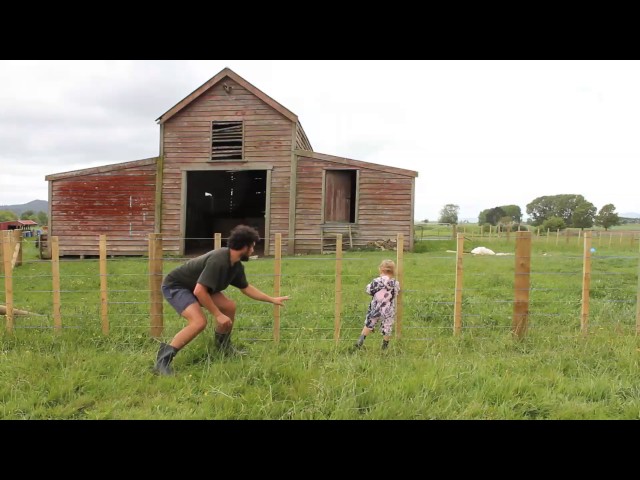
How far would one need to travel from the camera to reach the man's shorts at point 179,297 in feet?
14.7

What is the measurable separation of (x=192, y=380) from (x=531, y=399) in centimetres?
336

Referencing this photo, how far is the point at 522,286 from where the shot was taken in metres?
5.52

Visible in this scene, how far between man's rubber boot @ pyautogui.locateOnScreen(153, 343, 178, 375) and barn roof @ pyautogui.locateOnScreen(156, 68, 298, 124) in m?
13.7

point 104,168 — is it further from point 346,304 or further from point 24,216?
point 24,216

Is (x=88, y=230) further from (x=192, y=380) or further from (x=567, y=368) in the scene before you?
(x=567, y=368)

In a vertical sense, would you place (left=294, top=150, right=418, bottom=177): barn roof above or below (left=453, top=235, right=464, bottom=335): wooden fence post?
above

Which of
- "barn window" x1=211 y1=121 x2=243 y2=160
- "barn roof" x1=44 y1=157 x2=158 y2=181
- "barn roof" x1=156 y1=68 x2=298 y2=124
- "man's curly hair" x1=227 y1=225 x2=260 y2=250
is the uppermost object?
"barn roof" x1=156 y1=68 x2=298 y2=124

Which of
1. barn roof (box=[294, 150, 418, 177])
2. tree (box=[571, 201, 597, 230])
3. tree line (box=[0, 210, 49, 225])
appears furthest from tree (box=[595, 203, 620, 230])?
tree line (box=[0, 210, 49, 225])

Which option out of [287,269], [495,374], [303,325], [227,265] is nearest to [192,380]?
[227,265]

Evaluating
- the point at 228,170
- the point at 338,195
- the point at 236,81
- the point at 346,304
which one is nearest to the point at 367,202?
the point at 338,195

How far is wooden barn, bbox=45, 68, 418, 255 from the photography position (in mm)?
16688

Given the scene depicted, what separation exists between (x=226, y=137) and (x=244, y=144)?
2.86 feet

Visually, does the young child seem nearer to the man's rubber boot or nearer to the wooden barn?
the man's rubber boot

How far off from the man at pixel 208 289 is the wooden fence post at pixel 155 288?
877mm
